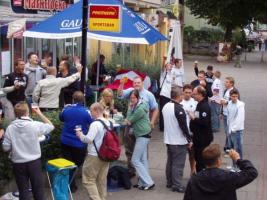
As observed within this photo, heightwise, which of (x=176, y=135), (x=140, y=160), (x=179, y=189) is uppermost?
(x=176, y=135)

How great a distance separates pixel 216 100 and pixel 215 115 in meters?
0.79

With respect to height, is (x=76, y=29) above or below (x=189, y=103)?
above

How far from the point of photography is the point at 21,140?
25.1 ft

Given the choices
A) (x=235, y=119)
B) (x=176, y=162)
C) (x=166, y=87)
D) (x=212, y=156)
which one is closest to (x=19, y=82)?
(x=176, y=162)

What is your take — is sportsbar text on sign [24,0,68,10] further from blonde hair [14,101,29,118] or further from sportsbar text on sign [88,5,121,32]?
blonde hair [14,101,29,118]

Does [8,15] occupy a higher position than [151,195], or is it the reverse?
[8,15]

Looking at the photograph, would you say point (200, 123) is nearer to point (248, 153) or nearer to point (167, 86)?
point (248, 153)

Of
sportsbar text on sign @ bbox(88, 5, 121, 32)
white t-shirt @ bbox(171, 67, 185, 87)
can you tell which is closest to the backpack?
sportsbar text on sign @ bbox(88, 5, 121, 32)

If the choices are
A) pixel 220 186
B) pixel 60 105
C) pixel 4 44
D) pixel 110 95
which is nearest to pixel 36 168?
pixel 110 95

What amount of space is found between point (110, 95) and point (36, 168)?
231 centimetres

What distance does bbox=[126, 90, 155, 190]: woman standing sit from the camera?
32.1ft

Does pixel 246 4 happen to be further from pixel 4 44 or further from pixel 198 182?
pixel 198 182

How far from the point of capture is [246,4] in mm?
21562

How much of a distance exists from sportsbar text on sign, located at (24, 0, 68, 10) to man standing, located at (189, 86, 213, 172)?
24.5 feet
